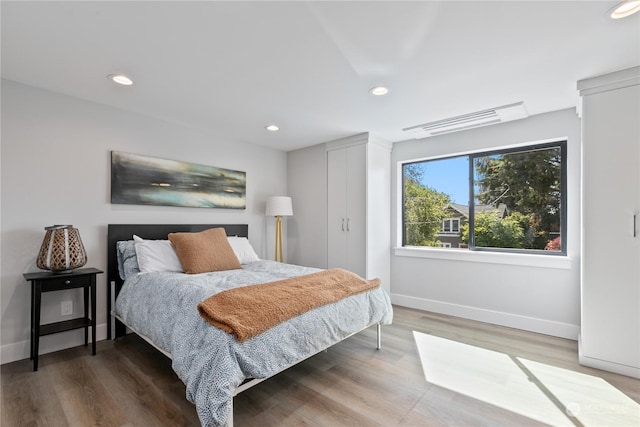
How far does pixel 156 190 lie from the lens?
10.9ft

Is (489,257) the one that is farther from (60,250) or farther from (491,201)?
(60,250)

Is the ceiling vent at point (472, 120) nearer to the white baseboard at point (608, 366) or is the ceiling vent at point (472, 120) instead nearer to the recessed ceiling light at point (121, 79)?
the white baseboard at point (608, 366)

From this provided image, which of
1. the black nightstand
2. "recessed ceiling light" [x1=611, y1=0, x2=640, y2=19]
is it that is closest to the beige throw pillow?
the black nightstand

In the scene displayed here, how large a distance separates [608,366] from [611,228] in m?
1.07

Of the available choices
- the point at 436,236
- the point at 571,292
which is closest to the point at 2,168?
the point at 436,236

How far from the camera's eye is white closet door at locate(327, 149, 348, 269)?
4148 millimetres

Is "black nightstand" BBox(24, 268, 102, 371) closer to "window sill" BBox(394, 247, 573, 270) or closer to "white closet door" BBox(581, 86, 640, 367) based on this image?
"window sill" BBox(394, 247, 573, 270)

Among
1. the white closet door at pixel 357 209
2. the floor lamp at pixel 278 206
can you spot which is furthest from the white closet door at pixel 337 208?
the floor lamp at pixel 278 206

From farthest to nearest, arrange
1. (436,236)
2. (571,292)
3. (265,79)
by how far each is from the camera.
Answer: (436,236) → (571,292) → (265,79)

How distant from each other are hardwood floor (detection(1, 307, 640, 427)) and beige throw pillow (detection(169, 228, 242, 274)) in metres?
0.82

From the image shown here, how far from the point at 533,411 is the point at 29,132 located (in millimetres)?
4292

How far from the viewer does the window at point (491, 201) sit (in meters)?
3.22

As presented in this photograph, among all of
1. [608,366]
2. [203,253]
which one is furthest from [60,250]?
[608,366]

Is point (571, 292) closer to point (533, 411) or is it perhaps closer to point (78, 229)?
point (533, 411)
